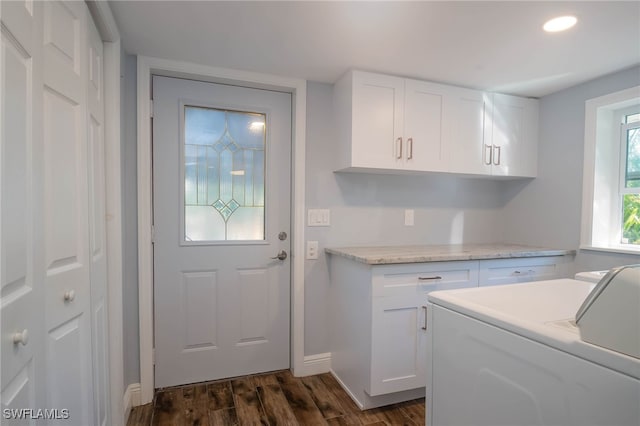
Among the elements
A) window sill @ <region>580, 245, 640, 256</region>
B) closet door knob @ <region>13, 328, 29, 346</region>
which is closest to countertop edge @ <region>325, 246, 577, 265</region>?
window sill @ <region>580, 245, 640, 256</region>

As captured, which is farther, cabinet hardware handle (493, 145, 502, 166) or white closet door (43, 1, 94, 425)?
cabinet hardware handle (493, 145, 502, 166)

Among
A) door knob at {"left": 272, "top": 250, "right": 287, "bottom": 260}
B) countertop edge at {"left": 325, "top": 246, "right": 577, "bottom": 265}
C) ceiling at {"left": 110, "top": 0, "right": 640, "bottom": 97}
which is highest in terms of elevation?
ceiling at {"left": 110, "top": 0, "right": 640, "bottom": 97}

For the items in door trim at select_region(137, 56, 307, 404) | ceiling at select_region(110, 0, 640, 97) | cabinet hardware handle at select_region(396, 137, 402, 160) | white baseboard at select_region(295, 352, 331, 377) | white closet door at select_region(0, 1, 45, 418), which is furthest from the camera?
white baseboard at select_region(295, 352, 331, 377)

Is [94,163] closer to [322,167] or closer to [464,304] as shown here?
[322,167]

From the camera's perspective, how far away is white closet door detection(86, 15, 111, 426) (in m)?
1.34

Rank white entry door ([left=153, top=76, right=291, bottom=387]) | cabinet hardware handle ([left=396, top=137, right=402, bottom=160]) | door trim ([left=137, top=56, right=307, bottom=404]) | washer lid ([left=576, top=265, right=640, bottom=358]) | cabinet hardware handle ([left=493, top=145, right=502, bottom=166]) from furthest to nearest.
A: cabinet hardware handle ([left=493, top=145, right=502, bottom=166])
cabinet hardware handle ([left=396, top=137, right=402, bottom=160])
white entry door ([left=153, top=76, right=291, bottom=387])
door trim ([left=137, top=56, right=307, bottom=404])
washer lid ([left=576, top=265, right=640, bottom=358])

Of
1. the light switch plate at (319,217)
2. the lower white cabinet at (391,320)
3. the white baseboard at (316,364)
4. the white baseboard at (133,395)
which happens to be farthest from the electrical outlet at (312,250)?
the white baseboard at (133,395)

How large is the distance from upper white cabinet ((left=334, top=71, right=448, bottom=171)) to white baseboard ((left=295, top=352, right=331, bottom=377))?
142 cm

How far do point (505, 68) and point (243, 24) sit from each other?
1657 millimetres

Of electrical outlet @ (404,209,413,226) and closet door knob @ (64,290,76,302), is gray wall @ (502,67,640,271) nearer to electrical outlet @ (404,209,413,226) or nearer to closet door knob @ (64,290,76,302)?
electrical outlet @ (404,209,413,226)

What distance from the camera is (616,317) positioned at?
0.56 meters

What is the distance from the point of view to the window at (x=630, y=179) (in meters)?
2.14

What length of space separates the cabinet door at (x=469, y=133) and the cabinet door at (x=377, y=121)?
0.44 metres

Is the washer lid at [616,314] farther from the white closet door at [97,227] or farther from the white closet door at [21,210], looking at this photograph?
the white closet door at [97,227]
